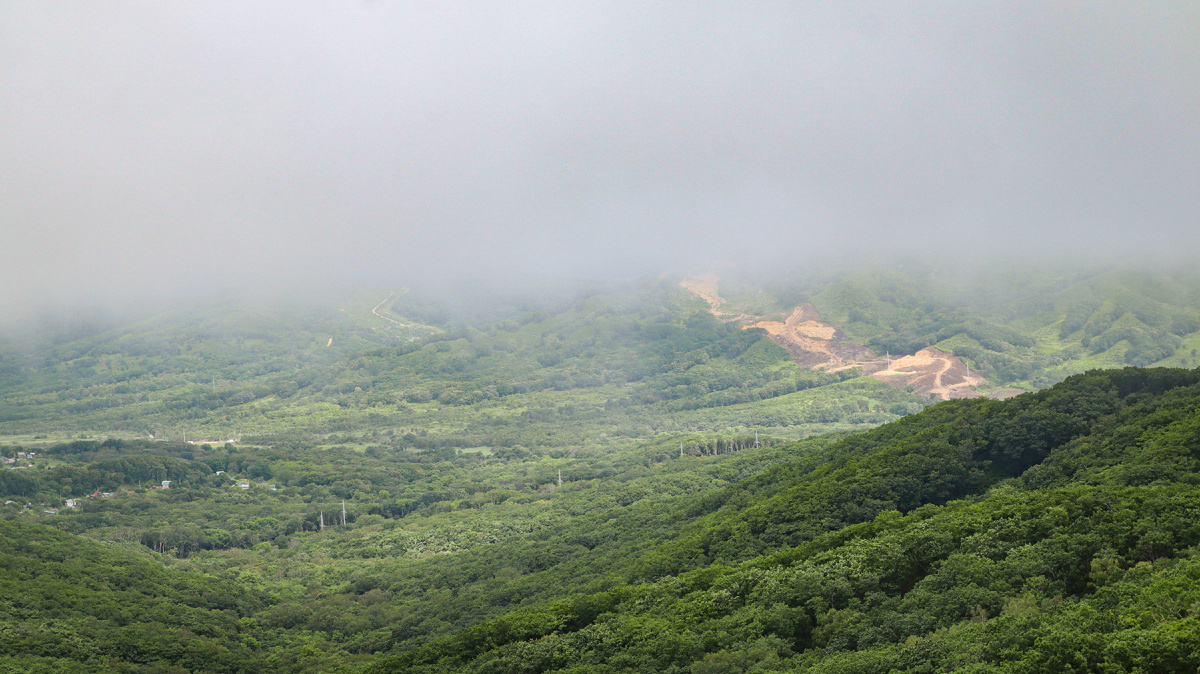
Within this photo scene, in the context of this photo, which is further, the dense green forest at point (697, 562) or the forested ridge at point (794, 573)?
the dense green forest at point (697, 562)

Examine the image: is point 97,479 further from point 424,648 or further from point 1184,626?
point 1184,626

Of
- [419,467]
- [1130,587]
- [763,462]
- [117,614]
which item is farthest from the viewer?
[419,467]

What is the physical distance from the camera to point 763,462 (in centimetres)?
10838

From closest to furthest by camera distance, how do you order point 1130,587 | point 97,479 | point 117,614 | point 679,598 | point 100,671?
point 1130,587 → point 679,598 → point 100,671 → point 117,614 → point 97,479

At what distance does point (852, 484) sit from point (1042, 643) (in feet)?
112

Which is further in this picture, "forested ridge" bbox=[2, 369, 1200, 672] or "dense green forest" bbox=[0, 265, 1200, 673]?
"dense green forest" bbox=[0, 265, 1200, 673]

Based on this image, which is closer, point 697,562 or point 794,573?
point 794,573

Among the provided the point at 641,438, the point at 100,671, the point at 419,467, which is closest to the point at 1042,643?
the point at 100,671

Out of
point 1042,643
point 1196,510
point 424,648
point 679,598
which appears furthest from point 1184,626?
point 424,648

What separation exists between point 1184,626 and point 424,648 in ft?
152

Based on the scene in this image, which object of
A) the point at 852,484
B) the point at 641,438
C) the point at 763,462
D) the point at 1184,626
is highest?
the point at 1184,626

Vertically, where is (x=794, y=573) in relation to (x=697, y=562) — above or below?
above

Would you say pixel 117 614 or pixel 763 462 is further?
pixel 763 462

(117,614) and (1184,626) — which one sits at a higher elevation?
(1184,626)
